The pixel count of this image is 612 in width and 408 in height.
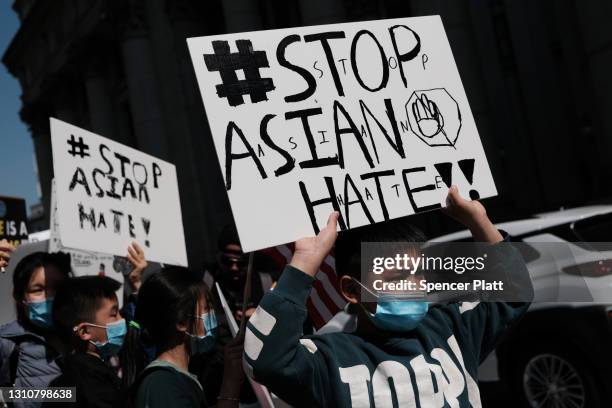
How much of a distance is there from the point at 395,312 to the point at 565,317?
140 inches

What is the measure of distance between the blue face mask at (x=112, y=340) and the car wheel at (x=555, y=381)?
3592 millimetres

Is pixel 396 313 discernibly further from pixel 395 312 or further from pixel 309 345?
pixel 309 345

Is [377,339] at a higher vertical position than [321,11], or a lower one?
lower

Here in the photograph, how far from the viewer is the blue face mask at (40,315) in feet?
10.8

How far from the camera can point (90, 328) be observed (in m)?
2.83

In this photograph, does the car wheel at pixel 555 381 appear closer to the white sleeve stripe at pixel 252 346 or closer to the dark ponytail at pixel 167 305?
the dark ponytail at pixel 167 305

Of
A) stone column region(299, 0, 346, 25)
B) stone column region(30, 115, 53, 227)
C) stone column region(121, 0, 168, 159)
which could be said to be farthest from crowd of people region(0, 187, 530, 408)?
stone column region(30, 115, 53, 227)

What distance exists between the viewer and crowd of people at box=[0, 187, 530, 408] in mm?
1795

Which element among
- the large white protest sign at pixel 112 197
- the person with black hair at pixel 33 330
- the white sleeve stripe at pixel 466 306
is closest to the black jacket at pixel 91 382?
the person with black hair at pixel 33 330

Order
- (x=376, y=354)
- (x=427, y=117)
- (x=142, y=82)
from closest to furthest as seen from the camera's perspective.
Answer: (x=376, y=354) → (x=427, y=117) → (x=142, y=82)

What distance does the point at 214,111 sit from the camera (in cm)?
210

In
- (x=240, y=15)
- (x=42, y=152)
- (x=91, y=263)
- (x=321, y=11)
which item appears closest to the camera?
(x=91, y=263)

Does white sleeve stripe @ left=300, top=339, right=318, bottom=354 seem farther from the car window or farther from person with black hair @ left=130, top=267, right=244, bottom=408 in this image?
the car window

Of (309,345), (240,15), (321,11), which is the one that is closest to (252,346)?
(309,345)
